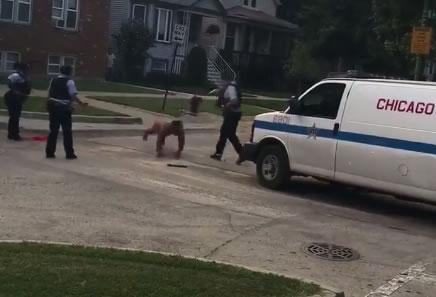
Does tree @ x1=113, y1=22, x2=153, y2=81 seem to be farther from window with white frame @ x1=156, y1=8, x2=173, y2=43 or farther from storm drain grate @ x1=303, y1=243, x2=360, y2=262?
storm drain grate @ x1=303, y1=243, x2=360, y2=262

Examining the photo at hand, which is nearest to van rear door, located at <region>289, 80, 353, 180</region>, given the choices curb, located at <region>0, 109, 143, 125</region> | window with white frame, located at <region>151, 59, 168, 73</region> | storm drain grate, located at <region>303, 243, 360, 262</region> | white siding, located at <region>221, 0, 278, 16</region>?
storm drain grate, located at <region>303, 243, 360, 262</region>

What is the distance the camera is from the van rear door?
1062 cm

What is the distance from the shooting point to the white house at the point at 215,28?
39.5 meters

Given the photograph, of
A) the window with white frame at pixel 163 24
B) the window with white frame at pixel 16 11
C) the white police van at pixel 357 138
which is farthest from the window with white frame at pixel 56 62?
the white police van at pixel 357 138

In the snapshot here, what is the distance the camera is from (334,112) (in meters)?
10.7

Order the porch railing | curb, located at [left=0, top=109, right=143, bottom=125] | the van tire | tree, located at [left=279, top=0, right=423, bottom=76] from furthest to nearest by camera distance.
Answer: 1. the porch railing
2. tree, located at [left=279, top=0, right=423, bottom=76]
3. curb, located at [left=0, top=109, right=143, bottom=125]
4. the van tire

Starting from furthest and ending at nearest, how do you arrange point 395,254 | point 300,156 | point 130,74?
point 130,74 < point 300,156 < point 395,254

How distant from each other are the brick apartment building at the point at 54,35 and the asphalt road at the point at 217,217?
62.7ft

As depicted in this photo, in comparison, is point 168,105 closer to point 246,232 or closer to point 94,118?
point 94,118

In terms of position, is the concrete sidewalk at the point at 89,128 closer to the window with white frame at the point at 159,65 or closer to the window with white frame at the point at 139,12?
the window with white frame at the point at 139,12

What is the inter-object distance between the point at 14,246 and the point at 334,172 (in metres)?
5.51

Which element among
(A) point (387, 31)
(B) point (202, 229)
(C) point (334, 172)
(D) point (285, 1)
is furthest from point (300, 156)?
(D) point (285, 1)

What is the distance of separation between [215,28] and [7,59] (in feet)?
50.0

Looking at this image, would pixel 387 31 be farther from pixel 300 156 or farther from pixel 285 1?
pixel 285 1
